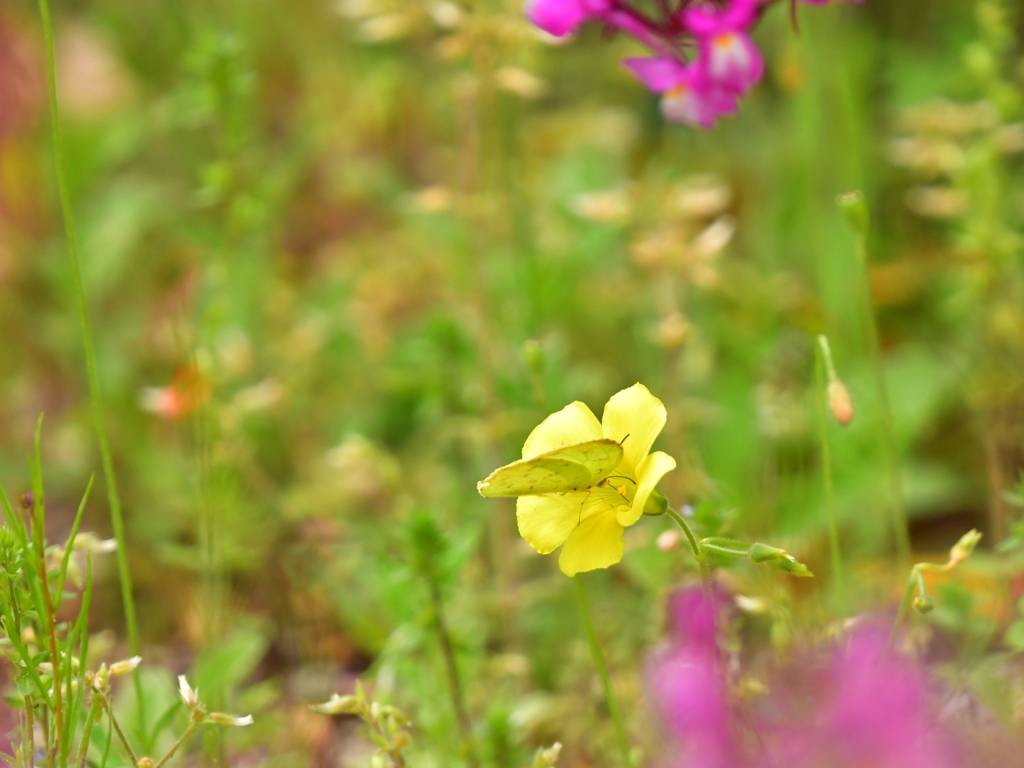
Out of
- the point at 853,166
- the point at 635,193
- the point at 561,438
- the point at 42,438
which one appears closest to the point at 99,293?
the point at 42,438

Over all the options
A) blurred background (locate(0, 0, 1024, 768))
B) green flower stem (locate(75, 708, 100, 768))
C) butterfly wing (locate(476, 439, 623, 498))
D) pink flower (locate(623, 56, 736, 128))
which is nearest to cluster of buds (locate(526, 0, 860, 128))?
pink flower (locate(623, 56, 736, 128))

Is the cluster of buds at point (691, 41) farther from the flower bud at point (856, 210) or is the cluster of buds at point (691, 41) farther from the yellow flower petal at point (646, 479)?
the yellow flower petal at point (646, 479)

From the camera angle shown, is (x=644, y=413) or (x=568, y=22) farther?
(x=568, y=22)

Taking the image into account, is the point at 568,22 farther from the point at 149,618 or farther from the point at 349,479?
the point at 149,618

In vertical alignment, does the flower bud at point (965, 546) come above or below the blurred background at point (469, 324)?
above

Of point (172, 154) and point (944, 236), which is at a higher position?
point (172, 154)

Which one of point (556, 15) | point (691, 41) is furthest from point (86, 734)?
point (691, 41)

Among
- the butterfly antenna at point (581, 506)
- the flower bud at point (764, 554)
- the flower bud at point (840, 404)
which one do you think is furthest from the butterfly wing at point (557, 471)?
the flower bud at point (840, 404)
